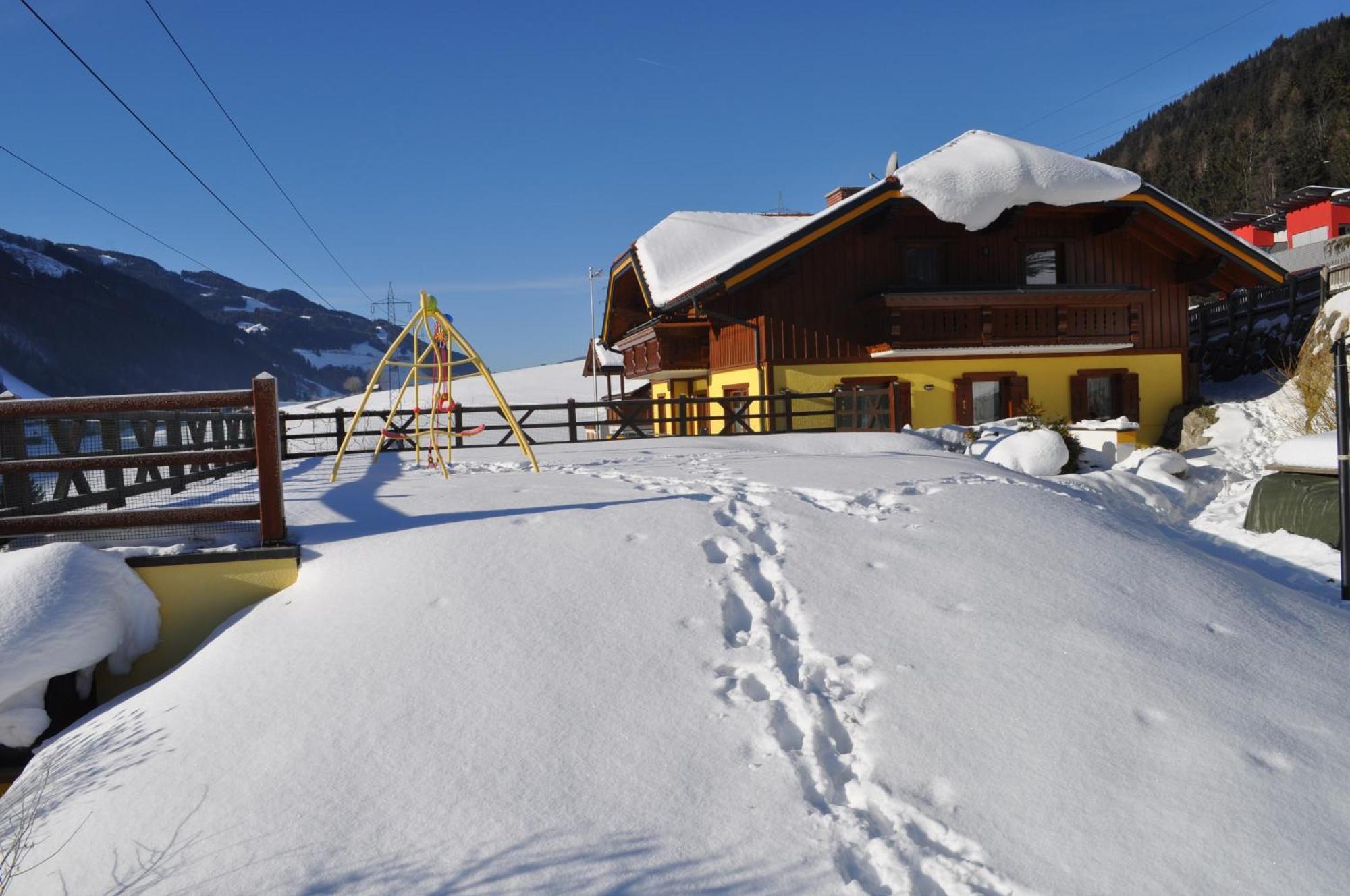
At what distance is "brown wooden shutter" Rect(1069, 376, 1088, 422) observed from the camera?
71.1 feet

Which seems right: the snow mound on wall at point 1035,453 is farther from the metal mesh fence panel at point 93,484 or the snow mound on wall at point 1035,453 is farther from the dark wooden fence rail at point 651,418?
the metal mesh fence panel at point 93,484

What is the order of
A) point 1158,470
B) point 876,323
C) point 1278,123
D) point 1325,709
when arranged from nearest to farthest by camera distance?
point 1325,709 → point 1158,470 → point 876,323 → point 1278,123

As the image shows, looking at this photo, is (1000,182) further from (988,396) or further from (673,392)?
(673,392)

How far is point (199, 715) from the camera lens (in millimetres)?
4352

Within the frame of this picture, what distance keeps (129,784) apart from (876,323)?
18398 millimetres

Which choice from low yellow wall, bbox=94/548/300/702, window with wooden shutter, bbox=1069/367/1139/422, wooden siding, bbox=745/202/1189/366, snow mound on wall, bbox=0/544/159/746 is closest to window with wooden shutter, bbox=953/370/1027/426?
wooden siding, bbox=745/202/1189/366

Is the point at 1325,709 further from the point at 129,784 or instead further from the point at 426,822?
the point at 129,784

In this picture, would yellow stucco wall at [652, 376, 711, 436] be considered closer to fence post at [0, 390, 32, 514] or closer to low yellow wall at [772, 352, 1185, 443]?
low yellow wall at [772, 352, 1185, 443]

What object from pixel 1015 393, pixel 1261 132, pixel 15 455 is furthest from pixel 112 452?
pixel 1261 132

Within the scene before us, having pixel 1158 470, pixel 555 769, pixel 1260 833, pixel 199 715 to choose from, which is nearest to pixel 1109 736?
pixel 1260 833

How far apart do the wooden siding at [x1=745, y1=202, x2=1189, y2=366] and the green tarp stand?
34.1 feet

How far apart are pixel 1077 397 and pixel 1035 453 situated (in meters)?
9.16

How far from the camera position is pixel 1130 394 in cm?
2198

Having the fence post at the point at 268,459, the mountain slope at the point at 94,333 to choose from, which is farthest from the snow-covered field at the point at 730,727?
the mountain slope at the point at 94,333
